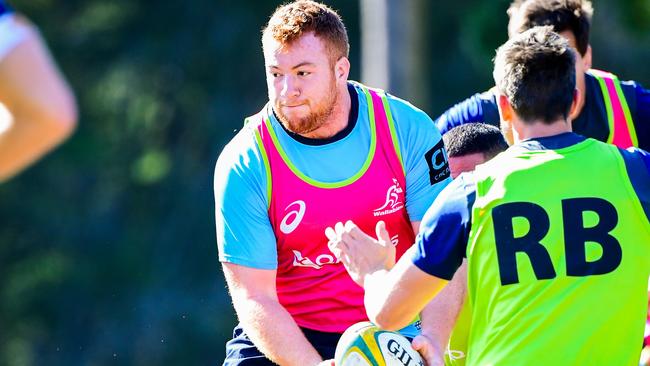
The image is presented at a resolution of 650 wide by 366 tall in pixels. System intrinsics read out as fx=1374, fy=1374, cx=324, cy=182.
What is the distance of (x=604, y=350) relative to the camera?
4430 mm

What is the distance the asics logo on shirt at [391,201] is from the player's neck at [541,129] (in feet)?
3.62

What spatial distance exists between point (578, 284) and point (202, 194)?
15.2 m

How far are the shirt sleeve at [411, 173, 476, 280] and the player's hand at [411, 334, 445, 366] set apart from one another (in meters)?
0.86

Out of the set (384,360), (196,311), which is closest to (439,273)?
(384,360)

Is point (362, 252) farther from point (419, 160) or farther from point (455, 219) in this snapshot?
point (419, 160)

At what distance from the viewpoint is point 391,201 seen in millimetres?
5605

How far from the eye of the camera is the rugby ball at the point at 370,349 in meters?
5.05

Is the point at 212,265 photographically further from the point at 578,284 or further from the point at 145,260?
the point at 578,284

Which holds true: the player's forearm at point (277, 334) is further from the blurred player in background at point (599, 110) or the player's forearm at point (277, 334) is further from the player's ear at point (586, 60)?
the player's ear at point (586, 60)

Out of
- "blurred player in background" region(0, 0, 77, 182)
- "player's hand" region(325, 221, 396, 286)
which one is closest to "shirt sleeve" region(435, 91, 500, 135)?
"player's hand" region(325, 221, 396, 286)

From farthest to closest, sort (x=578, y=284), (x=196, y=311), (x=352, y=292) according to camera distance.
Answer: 1. (x=196, y=311)
2. (x=352, y=292)
3. (x=578, y=284)

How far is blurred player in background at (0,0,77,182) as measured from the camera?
9.86 feet

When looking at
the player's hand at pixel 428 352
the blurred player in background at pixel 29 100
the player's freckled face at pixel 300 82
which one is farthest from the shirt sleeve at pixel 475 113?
the blurred player in background at pixel 29 100

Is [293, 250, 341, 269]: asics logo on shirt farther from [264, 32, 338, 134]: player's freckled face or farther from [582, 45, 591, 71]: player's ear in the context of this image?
[582, 45, 591, 71]: player's ear
